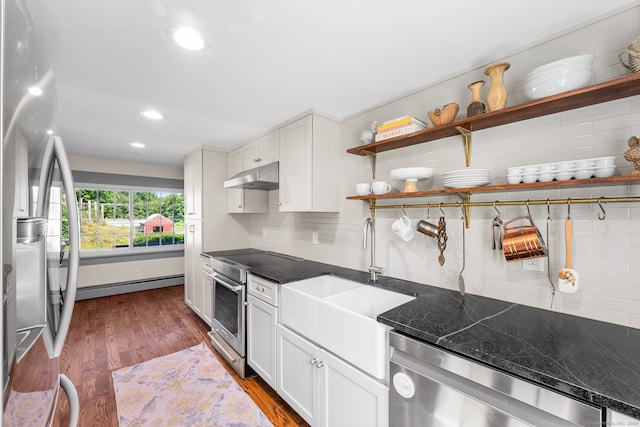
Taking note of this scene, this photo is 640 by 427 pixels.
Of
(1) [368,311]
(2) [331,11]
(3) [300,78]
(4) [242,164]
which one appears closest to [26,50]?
(2) [331,11]

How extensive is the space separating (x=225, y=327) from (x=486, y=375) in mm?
2251

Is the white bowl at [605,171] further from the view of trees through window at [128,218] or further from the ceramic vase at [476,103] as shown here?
the view of trees through window at [128,218]

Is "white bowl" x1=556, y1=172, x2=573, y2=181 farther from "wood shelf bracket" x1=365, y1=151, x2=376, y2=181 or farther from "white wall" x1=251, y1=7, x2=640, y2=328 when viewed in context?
"wood shelf bracket" x1=365, y1=151, x2=376, y2=181

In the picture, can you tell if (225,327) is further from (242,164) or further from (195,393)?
(242,164)

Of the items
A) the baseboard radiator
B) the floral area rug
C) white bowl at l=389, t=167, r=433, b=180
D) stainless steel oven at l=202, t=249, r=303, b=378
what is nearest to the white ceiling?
white bowl at l=389, t=167, r=433, b=180

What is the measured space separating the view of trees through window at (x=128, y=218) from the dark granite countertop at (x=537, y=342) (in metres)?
5.01

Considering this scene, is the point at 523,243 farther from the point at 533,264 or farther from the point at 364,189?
the point at 364,189

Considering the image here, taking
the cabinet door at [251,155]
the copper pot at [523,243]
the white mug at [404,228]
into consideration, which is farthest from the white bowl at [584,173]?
the cabinet door at [251,155]

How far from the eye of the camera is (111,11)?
3.94ft

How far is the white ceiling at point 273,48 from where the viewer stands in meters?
1.19

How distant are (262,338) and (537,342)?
1.70m

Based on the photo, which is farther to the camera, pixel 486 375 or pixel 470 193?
pixel 470 193

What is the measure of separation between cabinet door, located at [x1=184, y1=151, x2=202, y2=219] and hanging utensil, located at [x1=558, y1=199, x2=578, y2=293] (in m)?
3.37

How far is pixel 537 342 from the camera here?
3.42 ft
